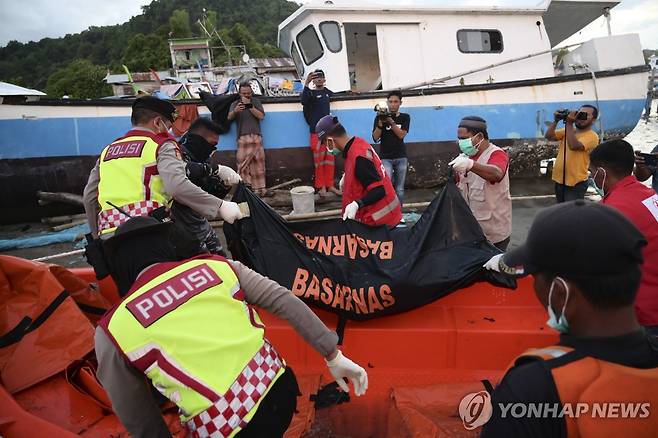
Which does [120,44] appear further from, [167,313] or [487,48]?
[167,313]

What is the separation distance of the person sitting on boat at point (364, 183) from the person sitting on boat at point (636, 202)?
1.34m

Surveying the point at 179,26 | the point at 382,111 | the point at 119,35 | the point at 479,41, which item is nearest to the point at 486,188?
the point at 382,111

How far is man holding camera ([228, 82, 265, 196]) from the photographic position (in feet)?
23.0

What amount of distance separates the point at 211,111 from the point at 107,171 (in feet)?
15.6

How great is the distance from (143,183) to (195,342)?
1659 mm

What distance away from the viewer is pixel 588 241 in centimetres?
87

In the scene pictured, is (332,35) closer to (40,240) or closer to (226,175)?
(226,175)

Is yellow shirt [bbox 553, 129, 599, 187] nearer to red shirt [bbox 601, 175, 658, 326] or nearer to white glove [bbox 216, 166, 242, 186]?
red shirt [bbox 601, 175, 658, 326]

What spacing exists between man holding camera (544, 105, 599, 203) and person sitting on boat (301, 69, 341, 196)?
353 cm

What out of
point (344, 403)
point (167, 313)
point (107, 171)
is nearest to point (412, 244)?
point (344, 403)

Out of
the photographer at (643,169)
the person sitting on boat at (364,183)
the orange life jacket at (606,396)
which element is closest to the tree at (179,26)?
the person sitting on boat at (364,183)

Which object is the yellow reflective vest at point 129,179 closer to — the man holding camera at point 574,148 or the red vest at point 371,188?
the red vest at point 371,188

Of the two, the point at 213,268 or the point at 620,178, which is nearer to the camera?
the point at 213,268

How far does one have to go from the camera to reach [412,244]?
264 centimetres
